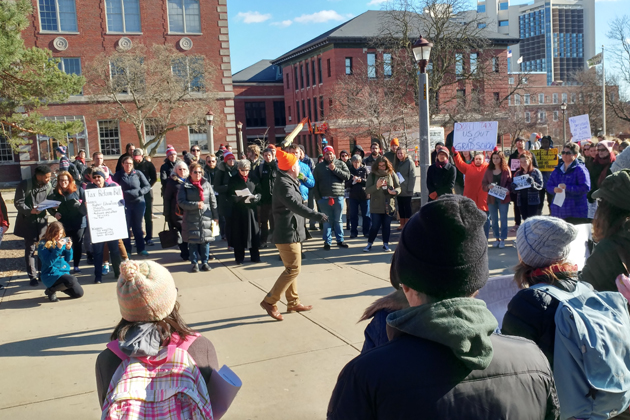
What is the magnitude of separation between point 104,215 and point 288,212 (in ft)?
11.5

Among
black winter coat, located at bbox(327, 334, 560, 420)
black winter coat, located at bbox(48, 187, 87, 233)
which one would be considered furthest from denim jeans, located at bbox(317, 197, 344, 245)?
black winter coat, located at bbox(327, 334, 560, 420)

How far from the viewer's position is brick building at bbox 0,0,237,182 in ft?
131

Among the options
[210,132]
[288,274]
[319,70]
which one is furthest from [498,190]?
[319,70]

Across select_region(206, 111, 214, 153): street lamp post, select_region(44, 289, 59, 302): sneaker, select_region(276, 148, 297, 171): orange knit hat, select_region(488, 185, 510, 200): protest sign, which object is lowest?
select_region(44, 289, 59, 302): sneaker

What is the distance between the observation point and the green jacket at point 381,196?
10367 mm

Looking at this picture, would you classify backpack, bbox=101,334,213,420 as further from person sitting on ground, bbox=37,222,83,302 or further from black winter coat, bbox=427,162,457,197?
black winter coat, bbox=427,162,457,197

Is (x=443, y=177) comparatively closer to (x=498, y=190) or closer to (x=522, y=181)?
(x=498, y=190)

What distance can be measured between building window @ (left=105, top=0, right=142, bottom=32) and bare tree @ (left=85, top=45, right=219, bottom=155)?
2.32m

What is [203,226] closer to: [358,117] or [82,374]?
[82,374]

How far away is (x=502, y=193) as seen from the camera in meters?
10.2

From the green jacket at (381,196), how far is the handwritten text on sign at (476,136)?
2206mm

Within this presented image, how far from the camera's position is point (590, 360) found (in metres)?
2.31

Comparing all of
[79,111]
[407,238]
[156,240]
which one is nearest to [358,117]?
[79,111]

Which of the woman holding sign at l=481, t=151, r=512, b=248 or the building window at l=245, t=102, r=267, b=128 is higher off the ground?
the building window at l=245, t=102, r=267, b=128
